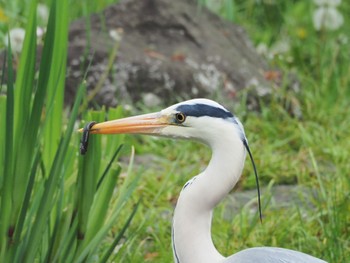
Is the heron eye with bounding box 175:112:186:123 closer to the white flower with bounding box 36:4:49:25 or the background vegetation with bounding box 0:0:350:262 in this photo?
the background vegetation with bounding box 0:0:350:262

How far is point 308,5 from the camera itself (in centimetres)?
777

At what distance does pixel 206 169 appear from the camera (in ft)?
9.06

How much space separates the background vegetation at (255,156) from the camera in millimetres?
2947

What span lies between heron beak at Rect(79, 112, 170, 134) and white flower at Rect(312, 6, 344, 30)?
12.3ft

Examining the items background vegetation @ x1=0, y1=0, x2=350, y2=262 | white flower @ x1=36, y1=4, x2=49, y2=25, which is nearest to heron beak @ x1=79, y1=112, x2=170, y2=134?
background vegetation @ x1=0, y1=0, x2=350, y2=262

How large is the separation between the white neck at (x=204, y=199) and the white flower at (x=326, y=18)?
378 centimetres

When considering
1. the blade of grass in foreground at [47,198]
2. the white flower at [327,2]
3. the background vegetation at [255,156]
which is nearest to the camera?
the blade of grass in foreground at [47,198]

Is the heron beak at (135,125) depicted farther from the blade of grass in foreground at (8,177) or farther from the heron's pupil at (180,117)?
the blade of grass in foreground at (8,177)

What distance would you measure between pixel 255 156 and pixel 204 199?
2312mm

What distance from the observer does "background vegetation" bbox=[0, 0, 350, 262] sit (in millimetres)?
2947

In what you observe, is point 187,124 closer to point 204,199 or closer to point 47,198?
point 204,199

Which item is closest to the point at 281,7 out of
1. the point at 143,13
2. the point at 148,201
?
the point at 143,13

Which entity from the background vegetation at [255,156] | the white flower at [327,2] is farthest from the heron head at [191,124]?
the white flower at [327,2]

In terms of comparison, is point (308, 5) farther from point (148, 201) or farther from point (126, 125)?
point (126, 125)
